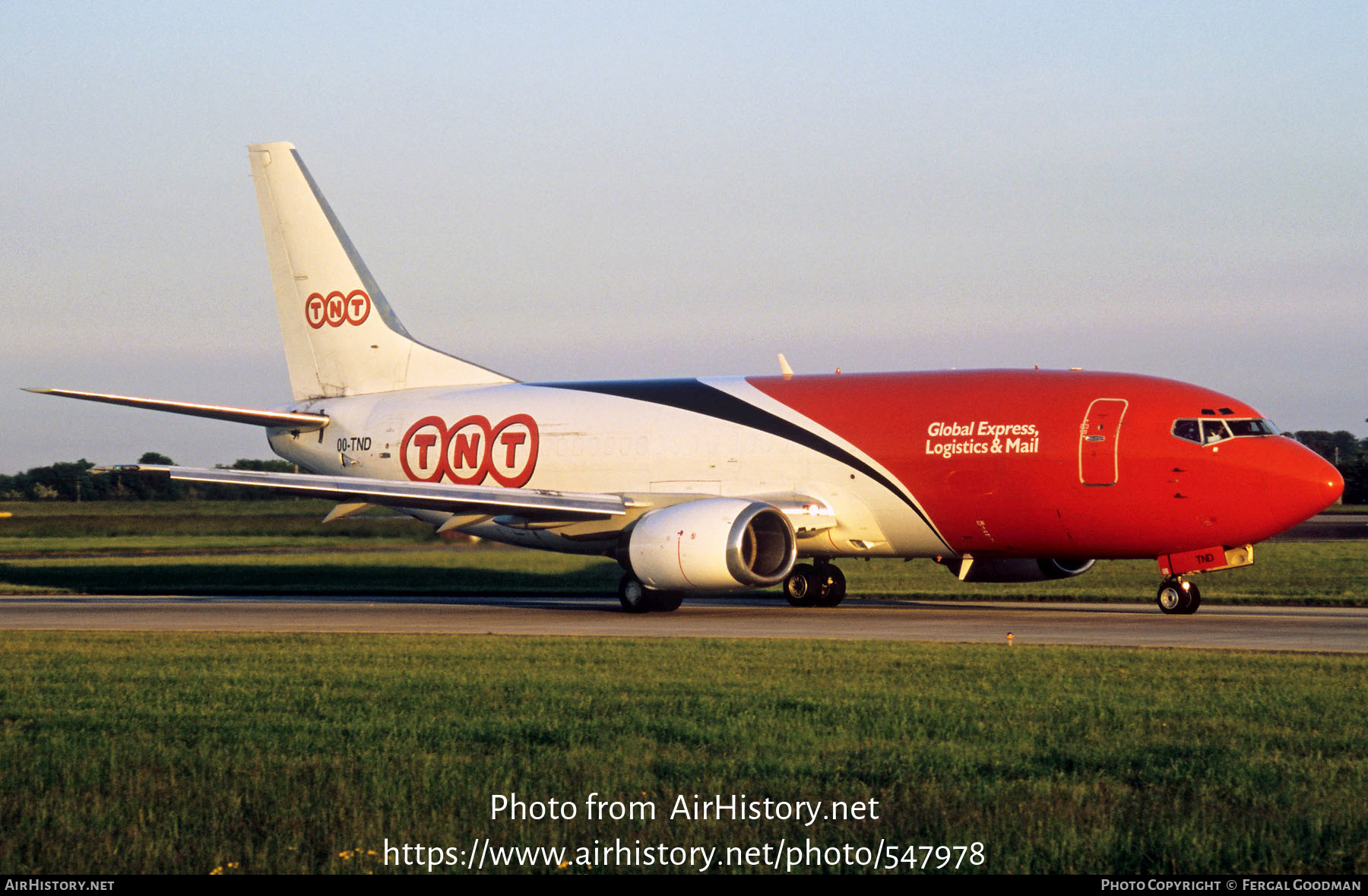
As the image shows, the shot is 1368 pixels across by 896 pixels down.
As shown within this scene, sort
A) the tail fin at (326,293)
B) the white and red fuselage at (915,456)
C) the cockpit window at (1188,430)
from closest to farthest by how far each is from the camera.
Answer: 1. the white and red fuselage at (915,456)
2. the cockpit window at (1188,430)
3. the tail fin at (326,293)

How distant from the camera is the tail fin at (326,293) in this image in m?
32.3

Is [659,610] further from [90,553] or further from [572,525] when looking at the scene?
[90,553]

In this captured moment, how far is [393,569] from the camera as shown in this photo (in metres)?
36.9

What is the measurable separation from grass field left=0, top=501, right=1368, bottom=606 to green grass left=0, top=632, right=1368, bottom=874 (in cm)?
1543

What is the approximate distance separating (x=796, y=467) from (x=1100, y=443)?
5509 millimetres

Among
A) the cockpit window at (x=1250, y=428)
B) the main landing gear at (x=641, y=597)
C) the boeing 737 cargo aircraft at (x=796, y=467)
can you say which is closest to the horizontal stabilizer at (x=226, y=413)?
the boeing 737 cargo aircraft at (x=796, y=467)

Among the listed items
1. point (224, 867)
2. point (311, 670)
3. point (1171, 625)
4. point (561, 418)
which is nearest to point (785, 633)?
point (1171, 625)

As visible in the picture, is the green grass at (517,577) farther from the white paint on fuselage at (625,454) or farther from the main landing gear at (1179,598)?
the main landing gear at (1179,598)

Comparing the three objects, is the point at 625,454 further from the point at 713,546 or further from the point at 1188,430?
the point at 1188,430

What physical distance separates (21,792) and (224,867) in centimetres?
230

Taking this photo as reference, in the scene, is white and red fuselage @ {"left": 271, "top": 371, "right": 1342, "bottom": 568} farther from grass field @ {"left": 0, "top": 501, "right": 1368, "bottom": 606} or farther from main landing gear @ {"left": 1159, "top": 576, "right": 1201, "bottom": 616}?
grass field @ {"left": 0, "top": 501, "right": 1368, "bottom": 606}

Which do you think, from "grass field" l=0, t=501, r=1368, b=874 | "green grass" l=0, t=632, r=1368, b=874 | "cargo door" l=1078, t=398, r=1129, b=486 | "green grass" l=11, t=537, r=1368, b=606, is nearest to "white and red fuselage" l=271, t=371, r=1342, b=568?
"cargo door" l=1078, t=398, r=1129, b=486

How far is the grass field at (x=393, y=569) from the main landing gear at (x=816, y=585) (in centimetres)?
303

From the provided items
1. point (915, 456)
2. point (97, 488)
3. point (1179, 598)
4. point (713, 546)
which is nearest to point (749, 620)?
point (713, 546)
